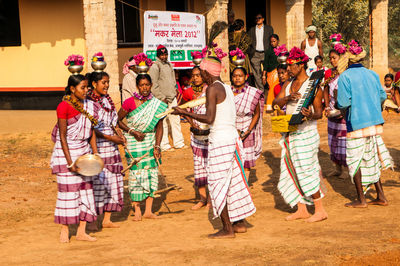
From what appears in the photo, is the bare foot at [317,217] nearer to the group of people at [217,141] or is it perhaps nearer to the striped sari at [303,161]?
the group of people at [217,141]

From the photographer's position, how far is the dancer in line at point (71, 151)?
604cm

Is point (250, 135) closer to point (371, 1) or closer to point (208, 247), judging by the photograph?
point (208, 247)

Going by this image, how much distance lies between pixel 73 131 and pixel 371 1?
17.4 m

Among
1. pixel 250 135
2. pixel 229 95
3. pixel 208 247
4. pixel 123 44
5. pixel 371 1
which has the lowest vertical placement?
pixel 208 247

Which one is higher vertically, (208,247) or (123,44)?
(123,44)

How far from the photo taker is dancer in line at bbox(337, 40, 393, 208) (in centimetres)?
707

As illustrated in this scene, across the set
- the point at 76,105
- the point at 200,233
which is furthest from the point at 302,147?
the point at 76,105

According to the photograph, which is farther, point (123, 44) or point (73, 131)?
point (123, 44)

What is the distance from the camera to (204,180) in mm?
7773

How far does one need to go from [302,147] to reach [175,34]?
7615 mm

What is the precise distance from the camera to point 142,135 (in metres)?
7.04

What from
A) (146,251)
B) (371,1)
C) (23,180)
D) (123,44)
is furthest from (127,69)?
(371,1)

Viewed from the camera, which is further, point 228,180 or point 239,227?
point 239,227

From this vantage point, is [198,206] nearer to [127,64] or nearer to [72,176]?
[72,176]
